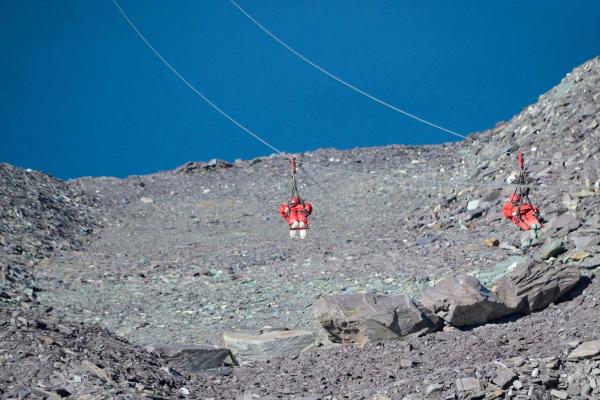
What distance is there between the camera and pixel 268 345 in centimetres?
1808

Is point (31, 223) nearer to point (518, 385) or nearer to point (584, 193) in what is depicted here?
point (584, 193)

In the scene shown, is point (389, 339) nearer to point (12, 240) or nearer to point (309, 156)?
point (12, 240)

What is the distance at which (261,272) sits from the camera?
25.5 m

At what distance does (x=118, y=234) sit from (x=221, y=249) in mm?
4984

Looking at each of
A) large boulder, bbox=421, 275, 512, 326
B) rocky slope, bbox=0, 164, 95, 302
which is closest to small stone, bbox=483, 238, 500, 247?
large boulder, bbox=421, 275, 512, 326

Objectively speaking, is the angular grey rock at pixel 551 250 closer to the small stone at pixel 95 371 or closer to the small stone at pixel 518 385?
the small stone at pixel 518 385

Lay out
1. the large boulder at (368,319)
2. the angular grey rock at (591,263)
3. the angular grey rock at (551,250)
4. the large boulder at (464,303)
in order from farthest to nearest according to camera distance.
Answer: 1. the angular grey rock at (551,250)
2. the angular grey rock at (591,263)
3. the large boulder at (464,303)
4. the large boulder at (368,319)

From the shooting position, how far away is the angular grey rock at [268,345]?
59.0ft

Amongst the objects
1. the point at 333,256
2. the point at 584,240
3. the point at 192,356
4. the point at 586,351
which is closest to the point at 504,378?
the point at 586,351

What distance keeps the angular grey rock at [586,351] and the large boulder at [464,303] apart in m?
3.48

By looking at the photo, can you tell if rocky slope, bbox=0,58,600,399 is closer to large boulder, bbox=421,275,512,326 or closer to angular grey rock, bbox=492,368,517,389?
angular grey rock, bbox=492,368,517,389

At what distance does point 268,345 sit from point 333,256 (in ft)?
28.1

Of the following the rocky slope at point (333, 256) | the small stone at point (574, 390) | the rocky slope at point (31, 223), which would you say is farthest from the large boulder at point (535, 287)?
the rocky slope at point (31, 223)

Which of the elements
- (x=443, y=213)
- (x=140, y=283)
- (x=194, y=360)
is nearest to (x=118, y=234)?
(x=140, y=283)
